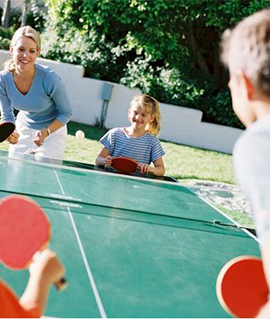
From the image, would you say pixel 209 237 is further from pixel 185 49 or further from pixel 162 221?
pixel 185 49

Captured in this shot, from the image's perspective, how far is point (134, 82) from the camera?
13.9 m

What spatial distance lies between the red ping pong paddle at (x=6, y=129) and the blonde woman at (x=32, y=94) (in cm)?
12

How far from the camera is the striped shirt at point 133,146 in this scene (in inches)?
212

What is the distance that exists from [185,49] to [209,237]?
449 inches

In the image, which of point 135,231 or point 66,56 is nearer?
point 135,231

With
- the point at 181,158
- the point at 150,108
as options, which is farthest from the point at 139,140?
the point at 181,158

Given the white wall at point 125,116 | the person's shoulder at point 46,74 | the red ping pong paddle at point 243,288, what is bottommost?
the white wall at point 125,116

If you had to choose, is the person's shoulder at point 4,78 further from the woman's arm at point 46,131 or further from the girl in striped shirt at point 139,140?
the girl in striped shirt at point 139,140

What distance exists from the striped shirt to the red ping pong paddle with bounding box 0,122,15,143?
101cm

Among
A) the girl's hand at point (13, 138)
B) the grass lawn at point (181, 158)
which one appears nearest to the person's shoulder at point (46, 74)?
the girl's hand at point (13, 138)

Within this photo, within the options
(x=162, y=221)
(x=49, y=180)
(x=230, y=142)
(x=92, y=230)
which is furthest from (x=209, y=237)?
(x=230, y=142)

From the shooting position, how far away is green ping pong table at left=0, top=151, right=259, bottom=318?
2.36 m

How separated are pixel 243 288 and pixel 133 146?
344 cm

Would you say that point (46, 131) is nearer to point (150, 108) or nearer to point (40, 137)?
point (40, 137)
